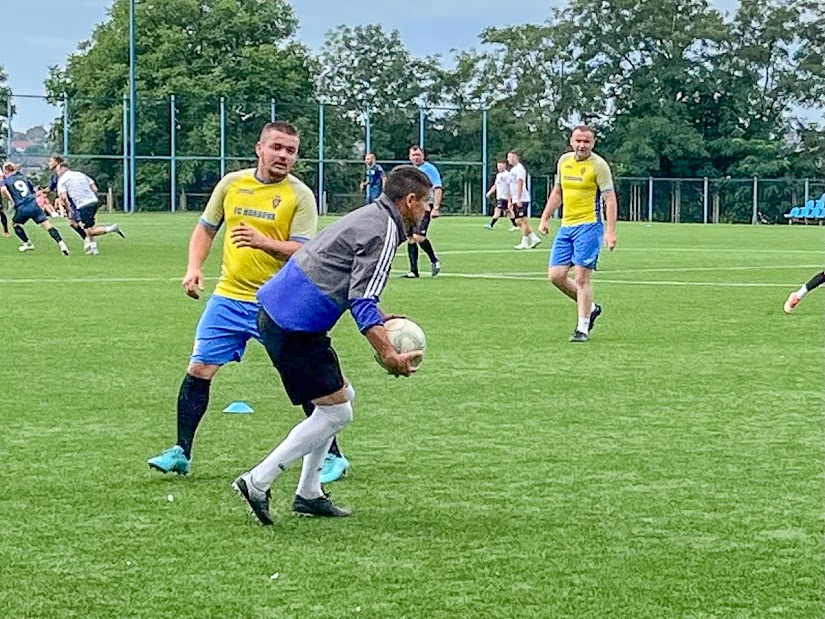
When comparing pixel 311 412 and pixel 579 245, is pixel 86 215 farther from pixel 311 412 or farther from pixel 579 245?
pixel 311 412

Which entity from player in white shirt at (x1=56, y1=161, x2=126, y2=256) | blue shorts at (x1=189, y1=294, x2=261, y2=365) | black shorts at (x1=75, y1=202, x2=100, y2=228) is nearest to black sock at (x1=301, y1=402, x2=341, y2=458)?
blue shorts at (x1=189, y1=294, x2=261, y2=365)

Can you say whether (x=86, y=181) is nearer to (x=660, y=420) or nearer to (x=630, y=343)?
(x=630, y=343)

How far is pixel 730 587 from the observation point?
5852mm

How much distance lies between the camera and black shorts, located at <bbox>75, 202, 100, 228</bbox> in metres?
30.7

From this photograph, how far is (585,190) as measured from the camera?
49.5 ft

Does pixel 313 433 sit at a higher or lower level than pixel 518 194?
lower

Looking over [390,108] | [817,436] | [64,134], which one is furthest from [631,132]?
[817,436]

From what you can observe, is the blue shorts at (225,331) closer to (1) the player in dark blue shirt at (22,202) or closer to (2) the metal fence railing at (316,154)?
(1) the player in dark blue shirt at (22,202)

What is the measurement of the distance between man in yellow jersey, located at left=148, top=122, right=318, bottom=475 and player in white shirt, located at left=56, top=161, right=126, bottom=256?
2221 cm

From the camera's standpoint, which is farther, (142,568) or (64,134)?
(64,134)

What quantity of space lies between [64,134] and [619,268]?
44.2 metres

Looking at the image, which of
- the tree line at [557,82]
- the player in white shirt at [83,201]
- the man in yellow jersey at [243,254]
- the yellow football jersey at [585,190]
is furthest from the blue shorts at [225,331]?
the tree line at [557,82]

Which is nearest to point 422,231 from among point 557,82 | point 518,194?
point 518,194

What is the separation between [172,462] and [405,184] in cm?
215
